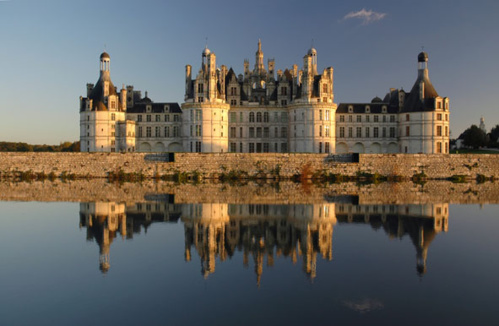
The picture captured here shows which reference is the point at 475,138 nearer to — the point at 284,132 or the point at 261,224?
the point at 284,132

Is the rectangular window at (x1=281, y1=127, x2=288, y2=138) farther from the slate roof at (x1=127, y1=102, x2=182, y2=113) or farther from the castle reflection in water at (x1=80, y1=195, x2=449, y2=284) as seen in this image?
the castle reflection in water at (x1=80, y1=195, x2=449, y2=284)

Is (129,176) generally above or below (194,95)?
below

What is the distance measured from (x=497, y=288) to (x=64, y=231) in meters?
14.4

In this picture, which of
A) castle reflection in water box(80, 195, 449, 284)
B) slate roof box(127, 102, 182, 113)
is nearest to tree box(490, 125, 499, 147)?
slate roof box(127, 102, 182, 113)

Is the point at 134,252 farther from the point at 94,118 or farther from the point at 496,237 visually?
the point at 94,118

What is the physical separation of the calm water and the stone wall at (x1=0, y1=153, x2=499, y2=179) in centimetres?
2086

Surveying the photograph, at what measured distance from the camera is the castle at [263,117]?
52.8 m

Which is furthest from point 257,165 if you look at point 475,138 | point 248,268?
point 475,138

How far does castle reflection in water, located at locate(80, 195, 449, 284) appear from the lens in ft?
44.6

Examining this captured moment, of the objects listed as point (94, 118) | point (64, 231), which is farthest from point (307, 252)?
point (94, 118)

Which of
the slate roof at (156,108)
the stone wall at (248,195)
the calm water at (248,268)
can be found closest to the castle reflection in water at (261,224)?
the calm water at (248,268)

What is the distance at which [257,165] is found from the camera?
41938 millimetres

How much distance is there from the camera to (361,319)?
8680 millimetres

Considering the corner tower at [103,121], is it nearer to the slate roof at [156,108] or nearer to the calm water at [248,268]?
the slate roof at [156,108]
